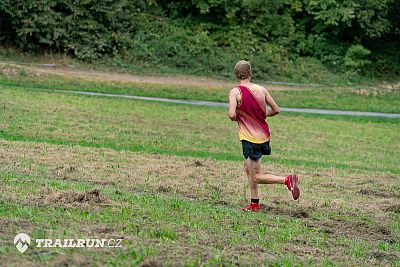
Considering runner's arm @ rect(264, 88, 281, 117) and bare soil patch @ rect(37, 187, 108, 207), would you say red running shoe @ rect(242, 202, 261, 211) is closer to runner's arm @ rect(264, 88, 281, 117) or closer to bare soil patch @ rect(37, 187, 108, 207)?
runner's arm @ rect(264, 88, 281, 117)

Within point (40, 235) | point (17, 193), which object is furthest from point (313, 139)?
point (40, 235)

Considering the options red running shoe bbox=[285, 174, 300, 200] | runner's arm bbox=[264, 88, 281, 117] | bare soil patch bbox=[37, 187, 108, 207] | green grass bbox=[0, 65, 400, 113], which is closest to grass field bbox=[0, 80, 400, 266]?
bare soil patch bbox=[37, 187, 108, 207]

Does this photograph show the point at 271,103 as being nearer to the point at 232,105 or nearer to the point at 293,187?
the point at 232,105

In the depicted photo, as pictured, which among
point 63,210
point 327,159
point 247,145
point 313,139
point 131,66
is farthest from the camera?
point 131,66

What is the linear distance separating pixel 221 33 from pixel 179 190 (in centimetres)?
3142

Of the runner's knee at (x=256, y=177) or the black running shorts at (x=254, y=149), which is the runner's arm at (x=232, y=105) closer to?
the black running shorts at (x=254, y=149)

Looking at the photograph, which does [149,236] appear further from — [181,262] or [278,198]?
[278,198]

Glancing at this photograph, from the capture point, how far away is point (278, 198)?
36.4ft

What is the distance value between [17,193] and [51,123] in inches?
414

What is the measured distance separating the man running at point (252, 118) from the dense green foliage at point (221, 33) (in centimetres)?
2721

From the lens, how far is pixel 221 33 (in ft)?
138

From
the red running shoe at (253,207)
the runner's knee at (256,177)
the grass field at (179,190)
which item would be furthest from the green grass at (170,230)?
the runner's knee at (256,177)

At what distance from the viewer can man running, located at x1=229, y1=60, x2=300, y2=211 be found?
31.3 feet

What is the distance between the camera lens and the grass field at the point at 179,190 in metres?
6.72
